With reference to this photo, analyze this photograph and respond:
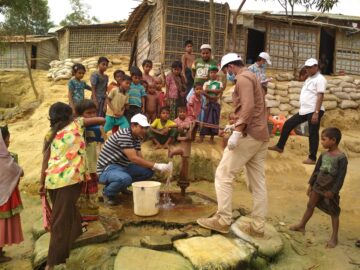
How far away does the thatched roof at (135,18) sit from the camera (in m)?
11.7

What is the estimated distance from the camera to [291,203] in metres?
5.24

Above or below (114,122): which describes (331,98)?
above

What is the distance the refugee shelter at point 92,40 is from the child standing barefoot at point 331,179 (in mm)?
16801

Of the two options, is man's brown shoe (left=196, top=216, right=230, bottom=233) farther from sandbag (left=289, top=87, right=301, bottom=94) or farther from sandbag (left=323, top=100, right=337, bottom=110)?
sandbag (left=323, top=100, right=337, bottom=110)

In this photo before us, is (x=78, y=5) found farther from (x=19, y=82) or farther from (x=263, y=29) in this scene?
(x=263, y=29)

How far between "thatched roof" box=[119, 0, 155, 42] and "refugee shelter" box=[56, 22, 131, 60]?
3.35 m

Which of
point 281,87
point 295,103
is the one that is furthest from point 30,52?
point 295,103

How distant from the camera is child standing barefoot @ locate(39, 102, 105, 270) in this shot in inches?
122

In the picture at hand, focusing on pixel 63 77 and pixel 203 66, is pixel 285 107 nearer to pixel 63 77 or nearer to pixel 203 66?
pixel 203 66

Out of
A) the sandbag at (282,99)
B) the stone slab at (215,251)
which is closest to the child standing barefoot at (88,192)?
the stone slab at (215,251)

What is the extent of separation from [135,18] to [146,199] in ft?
35.3

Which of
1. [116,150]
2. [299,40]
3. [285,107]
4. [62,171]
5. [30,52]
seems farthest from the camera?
[30,52]

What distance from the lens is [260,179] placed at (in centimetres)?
360

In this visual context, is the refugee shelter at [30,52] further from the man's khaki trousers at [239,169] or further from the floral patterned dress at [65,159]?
the man's khaki trousers at [239,169]
